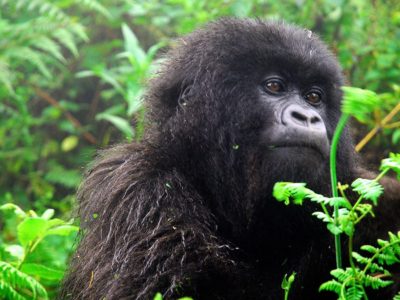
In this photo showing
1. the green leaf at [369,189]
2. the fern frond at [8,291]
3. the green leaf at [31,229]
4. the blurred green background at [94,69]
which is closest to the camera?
the green leaf at [369,189]

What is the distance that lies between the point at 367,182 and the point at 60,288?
1844 mm

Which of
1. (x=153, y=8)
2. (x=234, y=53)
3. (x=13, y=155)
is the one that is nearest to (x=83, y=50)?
(x=153, y=8)

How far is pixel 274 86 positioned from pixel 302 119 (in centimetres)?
29

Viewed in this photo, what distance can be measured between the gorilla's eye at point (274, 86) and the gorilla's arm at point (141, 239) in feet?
2.04

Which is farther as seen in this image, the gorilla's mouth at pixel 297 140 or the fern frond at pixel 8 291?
the gorilla's mouth at pixel 297 140

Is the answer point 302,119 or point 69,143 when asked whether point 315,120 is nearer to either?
point 302,119

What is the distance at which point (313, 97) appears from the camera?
3.47 m

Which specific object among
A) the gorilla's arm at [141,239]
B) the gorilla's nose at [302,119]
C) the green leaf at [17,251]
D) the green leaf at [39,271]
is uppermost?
the gorilla's nose at [302,119]

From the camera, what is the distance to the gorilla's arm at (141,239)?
274 centimetres

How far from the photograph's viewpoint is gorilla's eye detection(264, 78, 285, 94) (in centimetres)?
337

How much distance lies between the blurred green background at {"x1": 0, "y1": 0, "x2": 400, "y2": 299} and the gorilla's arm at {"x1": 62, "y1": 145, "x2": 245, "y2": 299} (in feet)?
4.28

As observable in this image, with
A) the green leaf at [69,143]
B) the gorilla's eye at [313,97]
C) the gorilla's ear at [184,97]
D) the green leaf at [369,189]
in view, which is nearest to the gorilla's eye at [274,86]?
the gorilla's eye at [313,97]

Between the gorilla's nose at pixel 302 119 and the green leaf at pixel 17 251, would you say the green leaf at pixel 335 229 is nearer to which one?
the gorilla's nose at pixel 302 119

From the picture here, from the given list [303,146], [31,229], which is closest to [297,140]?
[303,146]
